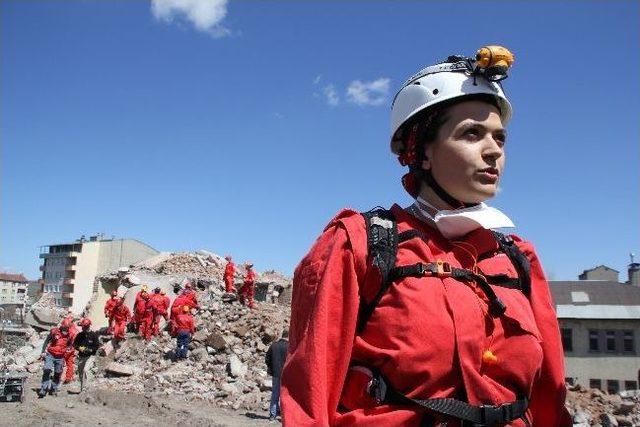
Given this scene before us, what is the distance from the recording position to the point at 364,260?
210 centimetres

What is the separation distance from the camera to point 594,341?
33219mm

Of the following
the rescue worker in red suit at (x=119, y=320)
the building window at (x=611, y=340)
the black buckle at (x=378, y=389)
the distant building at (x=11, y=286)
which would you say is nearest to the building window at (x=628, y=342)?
the building window at (x=611, y=340)

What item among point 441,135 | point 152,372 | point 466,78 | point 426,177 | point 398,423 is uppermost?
point 466,78

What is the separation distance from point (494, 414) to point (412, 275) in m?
0.59

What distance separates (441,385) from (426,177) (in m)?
0.99

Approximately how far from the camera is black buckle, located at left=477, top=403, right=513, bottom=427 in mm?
1948

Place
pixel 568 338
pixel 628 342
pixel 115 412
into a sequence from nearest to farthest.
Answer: pixel 115 412 → pixel 628 342 → pixel 568 338

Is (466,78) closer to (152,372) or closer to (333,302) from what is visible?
(333,302)

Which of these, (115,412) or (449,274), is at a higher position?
(449,274)

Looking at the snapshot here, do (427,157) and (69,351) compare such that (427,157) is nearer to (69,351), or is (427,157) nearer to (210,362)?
(210,362)

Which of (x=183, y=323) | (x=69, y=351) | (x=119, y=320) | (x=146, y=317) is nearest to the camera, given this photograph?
(x=69, y=351)

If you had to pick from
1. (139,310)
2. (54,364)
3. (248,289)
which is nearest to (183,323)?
(139,310)

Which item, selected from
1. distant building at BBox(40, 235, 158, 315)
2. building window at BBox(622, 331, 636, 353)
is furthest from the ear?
distant building at BBox(40, 235, 158, 315)

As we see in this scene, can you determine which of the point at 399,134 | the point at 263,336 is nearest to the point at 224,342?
the point at 263,336
